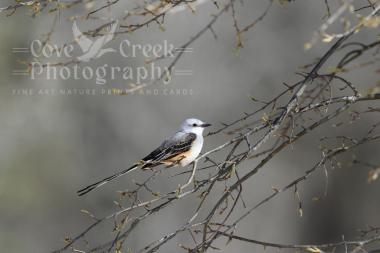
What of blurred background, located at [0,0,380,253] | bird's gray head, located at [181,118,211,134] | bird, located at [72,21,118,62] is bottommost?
blurred background, located at [0,0,380,253]

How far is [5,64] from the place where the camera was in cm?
1265

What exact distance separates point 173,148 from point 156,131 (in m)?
7.87

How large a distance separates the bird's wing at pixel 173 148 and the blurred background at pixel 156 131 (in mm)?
7060

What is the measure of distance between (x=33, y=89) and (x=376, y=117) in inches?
225

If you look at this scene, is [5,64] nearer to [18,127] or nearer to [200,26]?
[18,127]

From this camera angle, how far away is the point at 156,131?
12539 mm

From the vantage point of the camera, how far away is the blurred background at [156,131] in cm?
1220

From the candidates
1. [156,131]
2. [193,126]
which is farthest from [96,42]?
[156,131]

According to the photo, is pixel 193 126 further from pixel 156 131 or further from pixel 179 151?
pixel 156 131

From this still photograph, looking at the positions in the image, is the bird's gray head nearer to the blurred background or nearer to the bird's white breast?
the bird's white breast

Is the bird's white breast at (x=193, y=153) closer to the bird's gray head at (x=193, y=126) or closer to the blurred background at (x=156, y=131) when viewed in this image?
the bird's gray head at (x=193, y=126)

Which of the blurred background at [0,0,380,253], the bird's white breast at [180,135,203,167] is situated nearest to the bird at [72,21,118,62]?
the bird's white breast at [180,135,203,167]

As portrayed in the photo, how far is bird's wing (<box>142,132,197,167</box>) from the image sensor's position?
15.1ft

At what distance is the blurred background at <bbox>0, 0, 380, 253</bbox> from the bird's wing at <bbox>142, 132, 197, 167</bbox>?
7.06 metres
